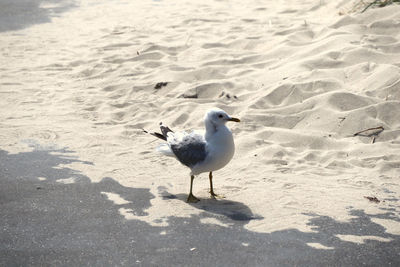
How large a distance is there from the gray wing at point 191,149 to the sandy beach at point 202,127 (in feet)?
0.99

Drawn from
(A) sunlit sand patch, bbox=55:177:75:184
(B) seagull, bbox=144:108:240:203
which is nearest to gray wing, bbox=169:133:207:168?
(B) seagull, bbox=144:108:240:203

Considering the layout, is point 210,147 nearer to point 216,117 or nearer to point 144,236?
point 216,117

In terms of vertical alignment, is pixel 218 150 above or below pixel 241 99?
above

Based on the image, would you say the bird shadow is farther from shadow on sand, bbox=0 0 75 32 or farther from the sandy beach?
shadow on sand, bbox=0 0 75 32

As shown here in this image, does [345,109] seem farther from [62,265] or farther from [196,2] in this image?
[196,2]

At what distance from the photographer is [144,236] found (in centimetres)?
357

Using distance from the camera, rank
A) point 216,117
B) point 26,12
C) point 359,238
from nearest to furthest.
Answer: point 359,238
point 216,117
point 26,12

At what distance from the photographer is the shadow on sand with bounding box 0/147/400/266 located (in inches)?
129

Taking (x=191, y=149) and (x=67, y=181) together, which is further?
(x=67, y=181)

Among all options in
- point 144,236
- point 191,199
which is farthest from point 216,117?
point 144,236

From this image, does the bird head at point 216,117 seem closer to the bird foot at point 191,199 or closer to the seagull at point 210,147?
the seagull at point 210,147

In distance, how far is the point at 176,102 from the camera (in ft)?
20.2

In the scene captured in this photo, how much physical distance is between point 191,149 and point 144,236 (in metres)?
0.84

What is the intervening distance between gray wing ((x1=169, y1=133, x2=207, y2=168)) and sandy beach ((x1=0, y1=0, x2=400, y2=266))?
0.30 meters
